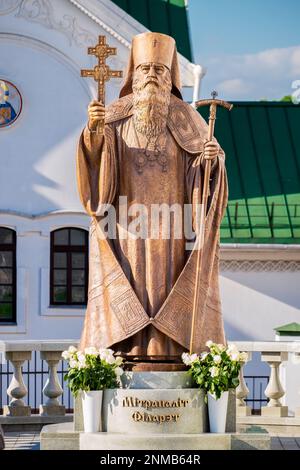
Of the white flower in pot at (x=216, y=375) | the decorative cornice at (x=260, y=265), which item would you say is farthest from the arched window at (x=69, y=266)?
the white flower in pot at (x=216, y=375)

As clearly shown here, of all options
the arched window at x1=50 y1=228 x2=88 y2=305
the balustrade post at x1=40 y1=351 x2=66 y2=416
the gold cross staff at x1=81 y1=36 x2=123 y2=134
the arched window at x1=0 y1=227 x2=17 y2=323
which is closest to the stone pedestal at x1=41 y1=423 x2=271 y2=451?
the gold cross staff at x1=81 y1=36 x2=123 y2=134

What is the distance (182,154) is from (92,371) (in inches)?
87.4

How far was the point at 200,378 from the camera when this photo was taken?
40.4ft

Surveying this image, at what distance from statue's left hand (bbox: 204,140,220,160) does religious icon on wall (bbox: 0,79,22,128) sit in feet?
50.9

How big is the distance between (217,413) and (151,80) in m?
3.06

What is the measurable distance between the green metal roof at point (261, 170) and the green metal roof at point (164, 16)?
1.77 meters

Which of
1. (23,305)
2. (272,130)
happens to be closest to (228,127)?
(272,130)

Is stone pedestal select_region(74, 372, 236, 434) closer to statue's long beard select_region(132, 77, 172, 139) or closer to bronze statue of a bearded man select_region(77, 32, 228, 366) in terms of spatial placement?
bronze statue of a bearded man select_region(77, 32, 228, 366)

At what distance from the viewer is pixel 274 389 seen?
16.1 meters

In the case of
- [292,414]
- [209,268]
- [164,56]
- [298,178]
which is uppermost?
[298,178]

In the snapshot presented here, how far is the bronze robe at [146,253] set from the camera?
41.4ft

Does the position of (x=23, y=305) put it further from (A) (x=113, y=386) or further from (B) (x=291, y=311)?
(A) (x=113, y=386)

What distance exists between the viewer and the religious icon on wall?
1096 inches

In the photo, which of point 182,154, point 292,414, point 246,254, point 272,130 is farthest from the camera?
point 272,130
